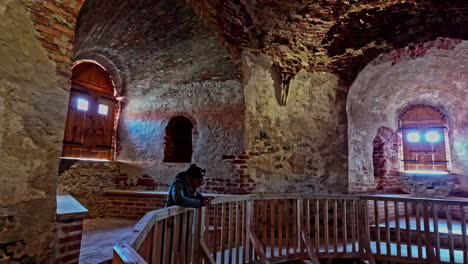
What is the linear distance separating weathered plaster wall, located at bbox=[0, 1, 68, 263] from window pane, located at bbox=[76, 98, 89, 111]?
12.9ft

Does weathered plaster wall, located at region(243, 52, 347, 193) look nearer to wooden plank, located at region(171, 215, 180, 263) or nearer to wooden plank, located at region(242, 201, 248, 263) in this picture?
wooden plank, located at region(242, 201, 248, 263)

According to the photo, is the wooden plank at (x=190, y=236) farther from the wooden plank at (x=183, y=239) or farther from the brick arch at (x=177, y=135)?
the brick arch at (x=177, y=135)

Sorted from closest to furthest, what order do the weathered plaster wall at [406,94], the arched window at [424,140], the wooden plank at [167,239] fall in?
the wooden plank at [167,239] → the weathered plaster wall at [406,94] → the arched window at [424,140]

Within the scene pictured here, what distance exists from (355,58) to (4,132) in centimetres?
615

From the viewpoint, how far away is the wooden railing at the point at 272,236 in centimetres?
259

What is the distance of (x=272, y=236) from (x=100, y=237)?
2.66 metres

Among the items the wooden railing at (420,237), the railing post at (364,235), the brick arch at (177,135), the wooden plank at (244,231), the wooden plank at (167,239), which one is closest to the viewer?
the wooden plank at (167,239)

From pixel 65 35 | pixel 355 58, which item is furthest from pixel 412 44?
pixel 65 35

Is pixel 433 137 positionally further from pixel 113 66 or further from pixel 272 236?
pixel 113 66

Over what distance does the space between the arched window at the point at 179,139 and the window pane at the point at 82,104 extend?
6.17 feet

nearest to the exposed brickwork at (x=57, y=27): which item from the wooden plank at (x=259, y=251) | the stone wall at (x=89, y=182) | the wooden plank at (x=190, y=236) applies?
the wooden plank at (x=190, y=236)

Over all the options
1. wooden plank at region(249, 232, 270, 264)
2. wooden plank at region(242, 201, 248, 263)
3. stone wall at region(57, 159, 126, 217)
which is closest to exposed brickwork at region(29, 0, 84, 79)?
wooden plank at region(242, 201, 248, 263)

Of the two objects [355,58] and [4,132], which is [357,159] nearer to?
[355,58]

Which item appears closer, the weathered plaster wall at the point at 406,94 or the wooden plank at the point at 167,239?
the wooden plank at the point at 167,239
